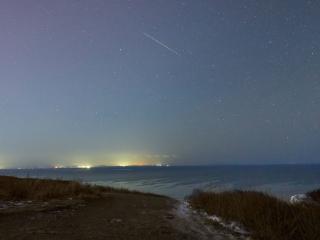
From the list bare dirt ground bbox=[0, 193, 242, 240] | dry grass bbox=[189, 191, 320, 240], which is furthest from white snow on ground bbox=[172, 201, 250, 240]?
dry grass bbox=[189, 191, 320, 240]

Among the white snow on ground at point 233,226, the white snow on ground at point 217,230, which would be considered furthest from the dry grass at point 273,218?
the white snow on ground at point 217,230

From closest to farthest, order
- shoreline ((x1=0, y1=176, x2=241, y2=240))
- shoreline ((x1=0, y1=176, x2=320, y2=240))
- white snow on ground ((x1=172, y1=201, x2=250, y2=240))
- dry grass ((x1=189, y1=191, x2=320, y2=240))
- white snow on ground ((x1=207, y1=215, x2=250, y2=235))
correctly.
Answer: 1. dry grass ((x1=189, y1=191, x2=320, y2=240))
2. shoreline ((x1=0, y1=176, x2=241, y2=240))
3. shoreline ((x1=0, y1=176, x2=320, y2=240))
4. white snow on ground ((x1=172, y1=201, x2=250, y2=240))
5. white snow on ground ((x1=207, y1=215, x2=250, y2=235))

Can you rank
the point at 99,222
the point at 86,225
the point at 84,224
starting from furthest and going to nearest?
the point at 99,222 < the point at 84,224 < the point at 86,225

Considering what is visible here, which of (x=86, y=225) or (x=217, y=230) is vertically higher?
(x=86, y=225)

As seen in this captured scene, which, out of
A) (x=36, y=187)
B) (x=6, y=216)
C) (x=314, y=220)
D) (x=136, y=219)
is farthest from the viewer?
(x=36, y=187)

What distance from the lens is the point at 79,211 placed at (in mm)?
14625

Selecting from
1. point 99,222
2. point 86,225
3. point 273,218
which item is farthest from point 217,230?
point 86,225

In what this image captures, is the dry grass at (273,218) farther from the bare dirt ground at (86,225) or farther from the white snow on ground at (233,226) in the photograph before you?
the bare dirt ground at (86,225)

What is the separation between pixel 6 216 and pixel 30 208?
1.84m

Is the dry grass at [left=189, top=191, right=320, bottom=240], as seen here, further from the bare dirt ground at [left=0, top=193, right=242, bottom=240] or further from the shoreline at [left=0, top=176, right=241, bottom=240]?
the bare dirt ground at [left=0, top=193, right=242, bottom=240]

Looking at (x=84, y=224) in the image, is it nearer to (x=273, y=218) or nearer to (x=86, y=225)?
(x=86, y=225)

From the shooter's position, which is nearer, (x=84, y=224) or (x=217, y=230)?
(x=84, y=224)

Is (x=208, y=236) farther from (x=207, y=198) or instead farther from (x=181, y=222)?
(x=207, y=198)

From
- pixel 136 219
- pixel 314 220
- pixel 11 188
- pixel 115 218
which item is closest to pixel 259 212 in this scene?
pixel 314 220
